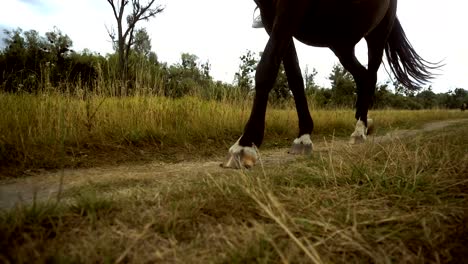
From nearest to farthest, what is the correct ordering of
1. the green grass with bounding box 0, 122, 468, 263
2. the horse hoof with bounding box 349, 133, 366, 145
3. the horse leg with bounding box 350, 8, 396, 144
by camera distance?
1. the green grass with bounding box 0, 122, 468, 263
2. the horse hoof with bounding box 349, 133, 366, 145
3. the horse leg with bounding box 350, 8, 396, 144

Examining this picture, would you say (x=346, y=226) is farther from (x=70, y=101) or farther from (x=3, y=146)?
(x=70, y=101)

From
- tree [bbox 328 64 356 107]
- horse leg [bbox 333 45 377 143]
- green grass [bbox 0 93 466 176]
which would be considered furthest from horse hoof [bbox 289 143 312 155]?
tree [bbox 328 64 356 107]

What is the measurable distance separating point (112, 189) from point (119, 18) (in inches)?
808

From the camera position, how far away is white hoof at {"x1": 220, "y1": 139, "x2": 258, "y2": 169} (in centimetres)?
249

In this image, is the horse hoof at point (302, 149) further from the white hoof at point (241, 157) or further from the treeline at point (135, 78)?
the treeline at point (135, 78)

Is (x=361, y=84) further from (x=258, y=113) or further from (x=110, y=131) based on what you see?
(x=110, y=131)

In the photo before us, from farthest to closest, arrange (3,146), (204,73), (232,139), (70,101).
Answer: (204,73) < (232,139) < (70,101) < (3,146)

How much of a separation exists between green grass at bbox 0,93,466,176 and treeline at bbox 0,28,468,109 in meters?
0.54

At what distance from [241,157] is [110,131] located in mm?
2229

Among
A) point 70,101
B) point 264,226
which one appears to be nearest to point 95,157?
point 70,101

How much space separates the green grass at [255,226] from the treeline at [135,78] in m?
3.89

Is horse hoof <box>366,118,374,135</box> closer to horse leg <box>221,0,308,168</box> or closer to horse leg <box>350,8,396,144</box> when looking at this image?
horse leg <box>350,8,396,144</box>

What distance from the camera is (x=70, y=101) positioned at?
4.45m

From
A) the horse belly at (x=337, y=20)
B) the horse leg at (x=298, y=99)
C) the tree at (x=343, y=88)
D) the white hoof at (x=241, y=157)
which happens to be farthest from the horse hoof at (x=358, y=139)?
the tree at (x=343, y=88)
